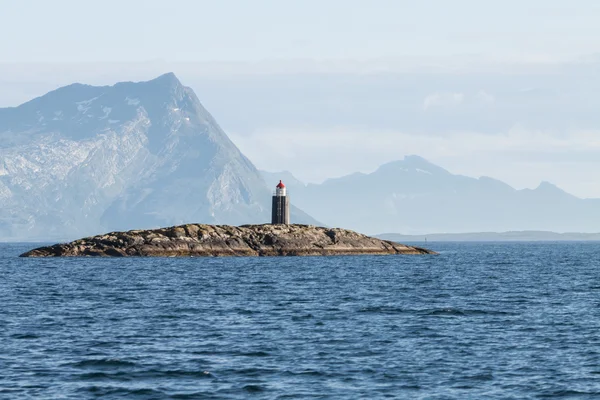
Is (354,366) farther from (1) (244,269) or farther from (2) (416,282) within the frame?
(1) (244,269)

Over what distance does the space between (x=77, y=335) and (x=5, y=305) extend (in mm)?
20302

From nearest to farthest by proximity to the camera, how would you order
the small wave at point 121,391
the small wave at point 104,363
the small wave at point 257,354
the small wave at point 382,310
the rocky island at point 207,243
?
the small wave at point 121,391, the small wave at point 104,363, the small wave at point 257,354, the small wave at point 382,310, the rocky island at point 207,243

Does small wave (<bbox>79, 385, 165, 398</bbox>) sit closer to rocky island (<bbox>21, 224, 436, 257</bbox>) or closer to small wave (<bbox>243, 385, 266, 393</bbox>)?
small wave (<bbox>243, 385, 266, 393</bbox>)

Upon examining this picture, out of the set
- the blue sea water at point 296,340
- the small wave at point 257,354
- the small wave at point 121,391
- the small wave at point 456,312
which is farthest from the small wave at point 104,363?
the small wave at point 456,312

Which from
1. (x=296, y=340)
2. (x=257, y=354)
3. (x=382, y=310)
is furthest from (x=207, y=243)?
(x=257, y=354)

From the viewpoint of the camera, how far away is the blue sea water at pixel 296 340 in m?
38.6

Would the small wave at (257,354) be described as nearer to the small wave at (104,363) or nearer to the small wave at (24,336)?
the small wave at (104,363)

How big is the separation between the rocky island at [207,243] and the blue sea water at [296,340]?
5782 centimetres

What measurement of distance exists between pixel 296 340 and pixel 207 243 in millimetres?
105843

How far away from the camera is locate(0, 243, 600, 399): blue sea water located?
38594mm

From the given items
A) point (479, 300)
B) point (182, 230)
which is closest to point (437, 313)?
point (479, 300)

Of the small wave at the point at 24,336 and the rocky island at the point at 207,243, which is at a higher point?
the rocky island at the point at 207,243

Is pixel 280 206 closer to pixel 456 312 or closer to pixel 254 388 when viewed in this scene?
pixel 456 312

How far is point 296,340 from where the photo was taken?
51.2 metres
